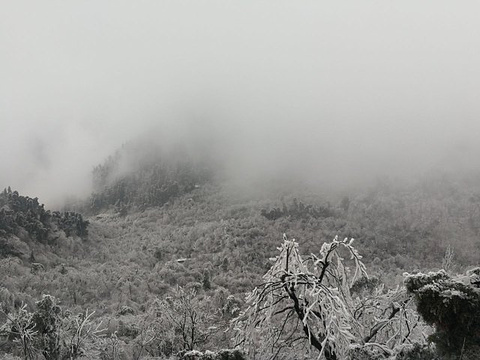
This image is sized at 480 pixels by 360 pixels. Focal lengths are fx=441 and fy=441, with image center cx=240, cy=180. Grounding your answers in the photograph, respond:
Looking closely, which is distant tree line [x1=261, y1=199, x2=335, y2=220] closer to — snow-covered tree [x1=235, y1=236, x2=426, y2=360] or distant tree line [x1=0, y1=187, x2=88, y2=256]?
distant tree line [x1=0, y1=187, x2=88, y2=256]

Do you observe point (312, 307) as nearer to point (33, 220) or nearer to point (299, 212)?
point (33, 220)

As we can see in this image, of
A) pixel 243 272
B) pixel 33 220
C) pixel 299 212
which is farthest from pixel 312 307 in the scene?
pixel 299 212

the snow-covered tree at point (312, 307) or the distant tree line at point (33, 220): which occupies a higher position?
the snow-covered tree at point (312, 307)

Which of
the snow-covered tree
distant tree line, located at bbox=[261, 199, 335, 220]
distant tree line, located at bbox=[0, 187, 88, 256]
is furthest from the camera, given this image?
distant tree line, located at bbox=[261, 199, 335, 220]

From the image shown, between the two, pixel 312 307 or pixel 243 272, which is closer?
pixel 312 307

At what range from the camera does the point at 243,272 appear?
90.1 meters

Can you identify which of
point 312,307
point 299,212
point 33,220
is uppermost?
point 312,307

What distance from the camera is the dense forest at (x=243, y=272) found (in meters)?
8.63

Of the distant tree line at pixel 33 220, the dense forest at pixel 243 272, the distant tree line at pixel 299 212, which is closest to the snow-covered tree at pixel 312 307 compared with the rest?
the dense forest at pixel 243 272

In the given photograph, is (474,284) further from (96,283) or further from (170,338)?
(96,283)

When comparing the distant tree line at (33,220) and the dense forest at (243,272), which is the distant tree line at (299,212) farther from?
the distant tree line at (33,220)

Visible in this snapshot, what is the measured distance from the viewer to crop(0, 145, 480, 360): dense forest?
28.3ft

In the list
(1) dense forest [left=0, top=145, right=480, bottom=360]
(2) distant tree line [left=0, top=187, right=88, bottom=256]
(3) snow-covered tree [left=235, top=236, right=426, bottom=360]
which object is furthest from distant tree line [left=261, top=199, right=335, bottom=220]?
(3) snow-covered tree [left=235, top=236, right=426, bottom=360]

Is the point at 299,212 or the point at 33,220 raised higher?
the point at 33,220
